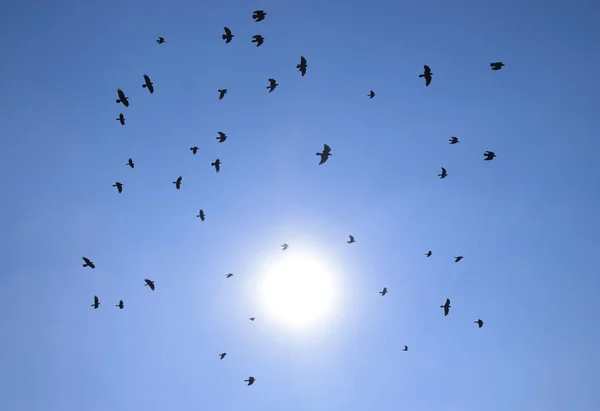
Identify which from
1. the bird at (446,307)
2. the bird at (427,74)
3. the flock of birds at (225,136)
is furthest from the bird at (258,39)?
the bird at (446,307)

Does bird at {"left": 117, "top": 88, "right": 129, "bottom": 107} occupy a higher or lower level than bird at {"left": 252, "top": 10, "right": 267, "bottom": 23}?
lower

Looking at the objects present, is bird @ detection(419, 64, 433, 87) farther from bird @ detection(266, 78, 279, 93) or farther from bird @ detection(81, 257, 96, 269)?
bird @ detection(81, 257, 96, 269)

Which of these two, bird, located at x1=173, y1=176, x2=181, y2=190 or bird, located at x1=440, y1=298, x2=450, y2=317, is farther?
bird, located at x1=440, y1=298, x2=450, y2=317

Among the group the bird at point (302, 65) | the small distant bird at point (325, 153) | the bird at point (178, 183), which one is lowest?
the bird at point (178, 183)

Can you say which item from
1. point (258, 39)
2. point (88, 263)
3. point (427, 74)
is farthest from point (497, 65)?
point (88, 263)

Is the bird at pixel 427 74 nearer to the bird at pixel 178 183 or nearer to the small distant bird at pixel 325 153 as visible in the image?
the small distant bird at pixel 325 153

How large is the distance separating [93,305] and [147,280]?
534 cm

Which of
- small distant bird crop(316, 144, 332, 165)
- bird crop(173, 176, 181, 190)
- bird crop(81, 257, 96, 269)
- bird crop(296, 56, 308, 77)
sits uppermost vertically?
bird crop(296, 56, 308, 77)

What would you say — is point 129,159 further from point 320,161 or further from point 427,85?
point 427,85

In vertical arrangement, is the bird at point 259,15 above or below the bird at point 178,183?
above

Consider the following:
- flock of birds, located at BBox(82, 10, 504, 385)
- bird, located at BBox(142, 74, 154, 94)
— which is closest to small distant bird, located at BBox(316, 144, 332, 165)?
flock of birds, located at BBox(82, 10, 504, 385)

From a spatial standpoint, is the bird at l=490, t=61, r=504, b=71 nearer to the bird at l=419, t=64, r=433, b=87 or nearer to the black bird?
the bird at l=419, t=64, r=433, b=87

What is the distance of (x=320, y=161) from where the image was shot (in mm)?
36531

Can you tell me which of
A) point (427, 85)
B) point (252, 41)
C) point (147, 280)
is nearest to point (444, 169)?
point (427, 85)
